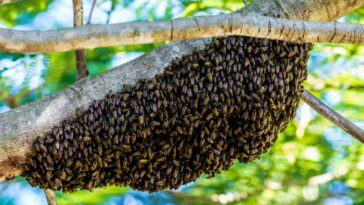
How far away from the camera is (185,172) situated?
172 inches

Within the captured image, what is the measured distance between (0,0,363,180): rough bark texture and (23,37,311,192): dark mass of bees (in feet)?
0.17

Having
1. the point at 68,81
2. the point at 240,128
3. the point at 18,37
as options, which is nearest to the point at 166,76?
the point at 240,128

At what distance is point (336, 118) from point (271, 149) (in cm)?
210

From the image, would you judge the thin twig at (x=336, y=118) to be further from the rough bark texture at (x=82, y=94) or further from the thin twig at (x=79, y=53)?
the thin twig at (x=79, y=53)

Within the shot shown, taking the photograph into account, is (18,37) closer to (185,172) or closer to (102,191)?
(185,172)

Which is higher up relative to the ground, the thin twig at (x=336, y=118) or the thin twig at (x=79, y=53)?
the thin twig at (x=79, y=53)

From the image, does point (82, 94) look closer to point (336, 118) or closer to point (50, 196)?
point (50, 196)

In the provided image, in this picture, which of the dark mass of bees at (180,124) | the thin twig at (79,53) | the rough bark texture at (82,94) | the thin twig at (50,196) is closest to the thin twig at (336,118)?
the dark mass of bees at (180,124)

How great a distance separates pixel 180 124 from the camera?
4.20 m

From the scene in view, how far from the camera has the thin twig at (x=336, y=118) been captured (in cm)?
506

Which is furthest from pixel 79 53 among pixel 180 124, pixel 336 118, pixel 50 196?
pixel 336 118

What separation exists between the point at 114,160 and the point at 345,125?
6.06 ft

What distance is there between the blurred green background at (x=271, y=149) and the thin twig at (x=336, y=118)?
5.51 feet

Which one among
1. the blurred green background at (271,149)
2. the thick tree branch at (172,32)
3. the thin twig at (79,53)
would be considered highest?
the thick tree branch at (172,32)
